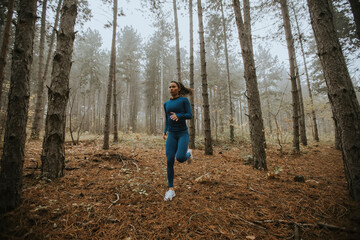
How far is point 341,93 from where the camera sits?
2.21m

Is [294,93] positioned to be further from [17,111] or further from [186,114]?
[17,111]

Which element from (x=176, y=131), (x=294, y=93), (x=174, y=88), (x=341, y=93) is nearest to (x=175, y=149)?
(x=176, y=131)

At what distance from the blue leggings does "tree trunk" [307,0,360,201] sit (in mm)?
2534

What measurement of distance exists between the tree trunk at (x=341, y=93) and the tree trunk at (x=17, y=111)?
14.8 ft

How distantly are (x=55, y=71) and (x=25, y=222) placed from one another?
9.49 ft

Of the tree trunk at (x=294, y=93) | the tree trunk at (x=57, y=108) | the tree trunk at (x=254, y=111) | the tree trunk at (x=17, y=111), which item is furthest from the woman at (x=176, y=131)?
the tree trunk at (x=294, y=93)

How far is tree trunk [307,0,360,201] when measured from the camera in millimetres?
2118

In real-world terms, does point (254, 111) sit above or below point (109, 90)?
below

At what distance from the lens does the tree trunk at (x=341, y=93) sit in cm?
212

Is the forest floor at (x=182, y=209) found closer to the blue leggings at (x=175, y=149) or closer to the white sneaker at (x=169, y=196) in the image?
the white sneaker at (x=169, y=196)

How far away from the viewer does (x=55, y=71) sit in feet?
10.5

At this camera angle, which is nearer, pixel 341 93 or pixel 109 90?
pixel 341 93

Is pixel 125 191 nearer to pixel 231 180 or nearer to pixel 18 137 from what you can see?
pixel 18 137

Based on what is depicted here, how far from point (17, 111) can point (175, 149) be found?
251cm
